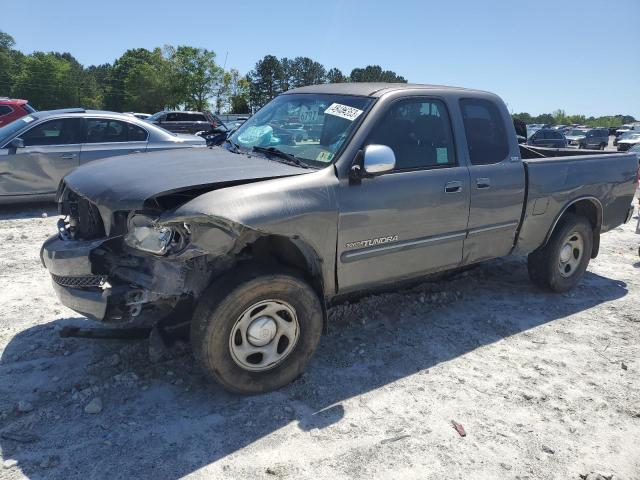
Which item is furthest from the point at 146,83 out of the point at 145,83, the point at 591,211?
the point at 591,211

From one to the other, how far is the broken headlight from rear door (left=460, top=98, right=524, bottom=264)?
2399mm

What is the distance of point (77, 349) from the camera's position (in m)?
3.81

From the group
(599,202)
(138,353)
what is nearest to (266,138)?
(138,353)

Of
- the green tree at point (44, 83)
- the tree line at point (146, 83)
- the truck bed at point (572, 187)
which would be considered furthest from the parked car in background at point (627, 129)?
the green tree at point (44, 83)

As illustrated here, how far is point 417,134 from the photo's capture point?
Answer: 3959 millimetres

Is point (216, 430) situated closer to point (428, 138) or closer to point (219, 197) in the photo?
point (219, 197)

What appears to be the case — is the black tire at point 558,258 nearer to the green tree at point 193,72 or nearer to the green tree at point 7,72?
the green tree at point 193,72

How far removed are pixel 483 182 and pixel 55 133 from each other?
688 centimetres

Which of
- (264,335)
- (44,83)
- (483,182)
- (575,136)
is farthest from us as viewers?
(44,83)

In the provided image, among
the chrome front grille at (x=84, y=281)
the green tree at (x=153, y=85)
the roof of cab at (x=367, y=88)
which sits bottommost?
the chrome front grille at (x=84, y=281)

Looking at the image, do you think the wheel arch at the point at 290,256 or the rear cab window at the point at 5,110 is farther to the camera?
the rear cab window at the point at 5,110

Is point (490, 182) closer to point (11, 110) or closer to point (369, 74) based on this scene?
point (11, 110)

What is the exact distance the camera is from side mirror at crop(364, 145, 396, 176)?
338cm

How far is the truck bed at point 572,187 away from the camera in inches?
185
